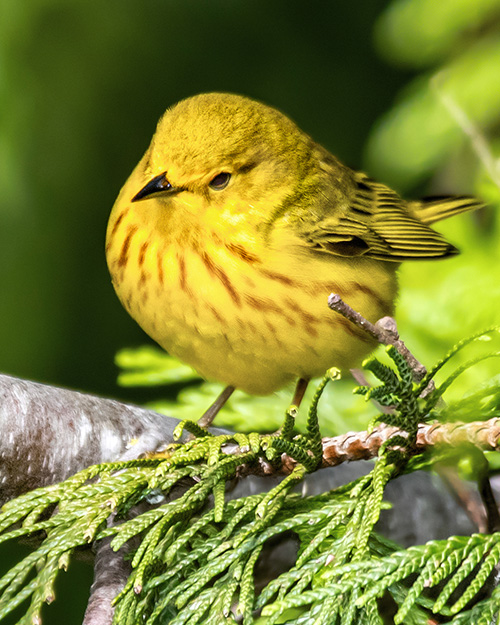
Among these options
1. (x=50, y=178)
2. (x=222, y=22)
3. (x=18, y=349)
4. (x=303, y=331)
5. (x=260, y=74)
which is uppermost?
(x=222, y=22)

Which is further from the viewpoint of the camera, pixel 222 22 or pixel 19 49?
pixel 222 22

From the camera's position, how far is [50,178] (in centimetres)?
331

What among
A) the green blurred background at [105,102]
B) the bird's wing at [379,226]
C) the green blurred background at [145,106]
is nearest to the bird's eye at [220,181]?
the bird's wing at [379,226]

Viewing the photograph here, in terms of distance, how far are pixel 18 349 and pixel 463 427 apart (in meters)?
2.18

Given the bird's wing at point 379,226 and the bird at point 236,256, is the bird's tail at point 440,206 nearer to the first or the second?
the bird's wing at point 379,226

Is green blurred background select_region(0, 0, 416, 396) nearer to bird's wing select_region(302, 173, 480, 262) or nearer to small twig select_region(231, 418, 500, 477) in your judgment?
bird's wing select_region(302, 173, 480, 262)

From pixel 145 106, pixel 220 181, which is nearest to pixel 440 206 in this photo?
pixel 220 181

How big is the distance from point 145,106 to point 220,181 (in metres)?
1.88

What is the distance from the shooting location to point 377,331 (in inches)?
46.8

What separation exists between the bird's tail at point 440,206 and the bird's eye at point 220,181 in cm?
94

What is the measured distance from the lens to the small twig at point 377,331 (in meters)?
1.12

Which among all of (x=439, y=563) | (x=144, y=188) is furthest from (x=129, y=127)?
(x=439, y=563)

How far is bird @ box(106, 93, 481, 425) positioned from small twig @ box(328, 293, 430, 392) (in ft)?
1.79

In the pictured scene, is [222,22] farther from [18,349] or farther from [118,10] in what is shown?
[18,349]
